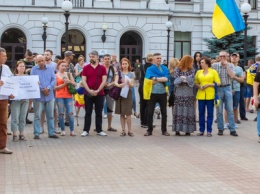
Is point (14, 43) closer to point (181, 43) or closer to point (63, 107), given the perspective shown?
point (181, 43)

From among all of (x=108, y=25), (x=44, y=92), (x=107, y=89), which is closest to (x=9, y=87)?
(x=44, y=92)

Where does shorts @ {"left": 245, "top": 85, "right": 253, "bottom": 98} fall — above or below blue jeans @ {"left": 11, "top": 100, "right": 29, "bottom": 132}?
above

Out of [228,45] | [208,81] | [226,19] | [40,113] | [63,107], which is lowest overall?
[40,113]

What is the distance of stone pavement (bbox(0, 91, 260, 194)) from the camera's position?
8.02 metres

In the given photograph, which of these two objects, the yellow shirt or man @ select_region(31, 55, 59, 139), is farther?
the yellow shirt

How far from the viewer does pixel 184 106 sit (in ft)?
44.1

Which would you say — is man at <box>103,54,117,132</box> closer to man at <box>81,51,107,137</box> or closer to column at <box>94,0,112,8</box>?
man at <box>81,51,107,137</box>

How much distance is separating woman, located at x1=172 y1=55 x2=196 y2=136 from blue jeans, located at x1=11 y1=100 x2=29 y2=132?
3817 millimetres

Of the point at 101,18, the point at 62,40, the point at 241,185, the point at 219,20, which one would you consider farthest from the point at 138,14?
the point at 241,185

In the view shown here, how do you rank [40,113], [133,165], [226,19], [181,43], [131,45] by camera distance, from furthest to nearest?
[181,43]
[131,45]
[226,19]
[40,113]
[133,165]

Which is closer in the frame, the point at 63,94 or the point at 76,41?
the point at 63,94

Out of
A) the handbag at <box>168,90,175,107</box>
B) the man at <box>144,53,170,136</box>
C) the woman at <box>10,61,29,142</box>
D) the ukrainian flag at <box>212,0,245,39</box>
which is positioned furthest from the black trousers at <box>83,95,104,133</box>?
the ukrainian flag at <box>212,0,245,39</box>

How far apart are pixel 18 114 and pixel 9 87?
1403 millimetres

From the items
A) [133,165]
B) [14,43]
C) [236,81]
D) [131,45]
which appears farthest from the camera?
[131,45]
